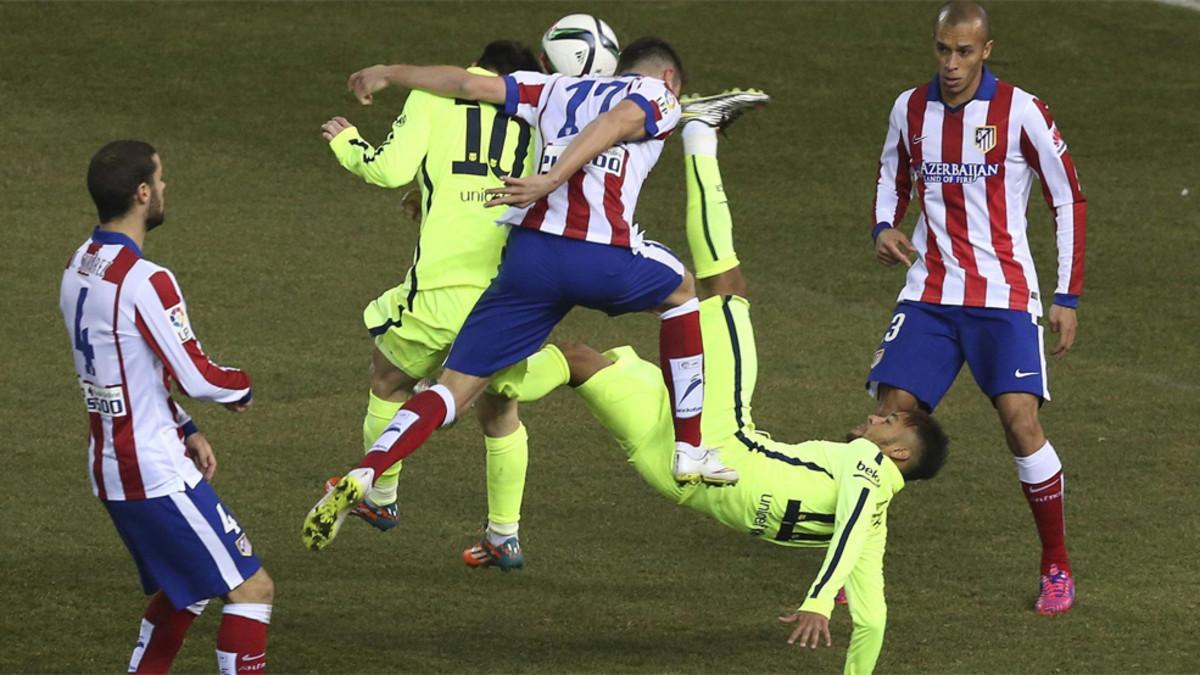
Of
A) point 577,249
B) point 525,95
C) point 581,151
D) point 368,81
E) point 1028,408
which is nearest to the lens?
point 581,151

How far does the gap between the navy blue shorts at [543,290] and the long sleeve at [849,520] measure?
3.11ft

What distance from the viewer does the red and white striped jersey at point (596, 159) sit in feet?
22.8

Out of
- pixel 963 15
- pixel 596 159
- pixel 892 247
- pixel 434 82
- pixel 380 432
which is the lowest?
pixel 380 432

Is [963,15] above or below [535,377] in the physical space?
above

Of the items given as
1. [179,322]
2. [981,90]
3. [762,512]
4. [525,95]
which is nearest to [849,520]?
[762,512]

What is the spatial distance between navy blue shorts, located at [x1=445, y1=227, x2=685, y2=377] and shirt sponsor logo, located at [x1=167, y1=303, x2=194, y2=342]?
4.93 ft

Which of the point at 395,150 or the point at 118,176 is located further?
the point at 395,150

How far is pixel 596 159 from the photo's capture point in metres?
6.97

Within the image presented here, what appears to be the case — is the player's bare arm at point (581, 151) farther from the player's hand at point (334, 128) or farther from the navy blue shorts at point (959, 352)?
the navy blue shorts at point (959, 352)

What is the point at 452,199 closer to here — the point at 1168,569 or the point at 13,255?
the point at 1168,569

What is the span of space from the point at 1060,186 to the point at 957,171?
42 cm

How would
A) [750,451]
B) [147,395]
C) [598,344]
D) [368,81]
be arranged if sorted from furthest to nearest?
[598,344]
[750,451]
[368,81]
[147,395]

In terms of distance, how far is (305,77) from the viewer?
16859mm

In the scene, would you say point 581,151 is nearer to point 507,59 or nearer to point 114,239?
point 507,59
